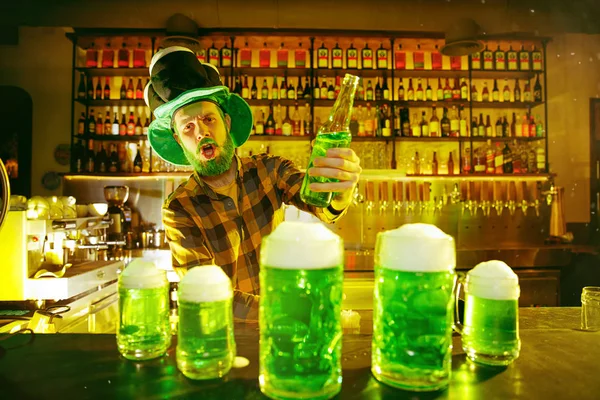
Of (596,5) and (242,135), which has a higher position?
(596,5)

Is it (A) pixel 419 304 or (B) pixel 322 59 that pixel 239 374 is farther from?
(B) pixel 322 59

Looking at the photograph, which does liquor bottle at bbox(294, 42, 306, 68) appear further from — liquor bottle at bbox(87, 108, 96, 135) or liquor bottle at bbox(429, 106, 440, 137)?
liquor bottle at bbox(87, 108, 96, 135)

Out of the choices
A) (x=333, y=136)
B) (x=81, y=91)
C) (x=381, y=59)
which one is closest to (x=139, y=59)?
(x=81, y=91)

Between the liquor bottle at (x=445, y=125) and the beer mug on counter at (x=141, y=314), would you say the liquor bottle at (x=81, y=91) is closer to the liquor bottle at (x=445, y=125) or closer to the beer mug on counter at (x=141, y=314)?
the liquor bottle at (x=445, y=125)

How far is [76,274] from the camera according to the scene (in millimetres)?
2168

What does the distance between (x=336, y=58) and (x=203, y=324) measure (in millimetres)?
4016

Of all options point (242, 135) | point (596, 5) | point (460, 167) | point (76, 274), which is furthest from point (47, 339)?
point (596, 5)

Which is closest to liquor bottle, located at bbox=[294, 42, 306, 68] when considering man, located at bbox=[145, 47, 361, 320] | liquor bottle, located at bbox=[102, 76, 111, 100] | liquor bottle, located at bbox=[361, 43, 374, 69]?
liquor bottle, located at bbox=[361, 43, 374, 69]

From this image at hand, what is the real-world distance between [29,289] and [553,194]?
15.0 feet

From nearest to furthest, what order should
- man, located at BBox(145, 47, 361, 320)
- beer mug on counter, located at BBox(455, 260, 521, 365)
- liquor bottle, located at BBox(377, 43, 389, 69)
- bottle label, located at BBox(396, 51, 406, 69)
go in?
beer mug on counter, located at BBox(455, 260, 521, 365) < man, located at BBox(145, 47, 361, 320) < liquor bottle, located at BBox(377, 43, 389, 69) < bottle label, located at BBox(396, 51, 406, 69)

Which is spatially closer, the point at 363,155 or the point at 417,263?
the point at 417,263

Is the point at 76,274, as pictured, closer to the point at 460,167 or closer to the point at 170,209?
the point at 170,209

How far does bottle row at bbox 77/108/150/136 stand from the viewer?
425 centimetres

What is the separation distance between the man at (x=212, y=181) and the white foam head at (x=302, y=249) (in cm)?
69
